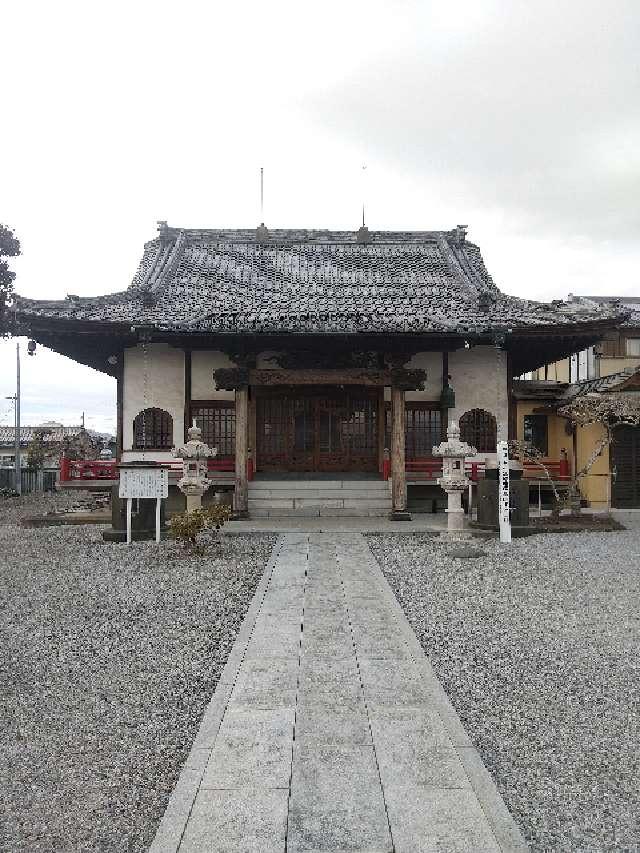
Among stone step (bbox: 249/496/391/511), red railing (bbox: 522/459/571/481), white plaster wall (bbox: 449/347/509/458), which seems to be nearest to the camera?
stone step (bbox: 249/496/391/511)

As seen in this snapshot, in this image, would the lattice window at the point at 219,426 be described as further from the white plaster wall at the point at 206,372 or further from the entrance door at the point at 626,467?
the entrance door at the point at 626,467

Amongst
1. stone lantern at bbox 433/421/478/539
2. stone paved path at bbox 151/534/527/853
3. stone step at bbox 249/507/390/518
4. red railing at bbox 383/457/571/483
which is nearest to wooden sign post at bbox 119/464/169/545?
stone step at bbox 249/507/390/518

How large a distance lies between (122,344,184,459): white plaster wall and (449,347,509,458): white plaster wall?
825 centimetres

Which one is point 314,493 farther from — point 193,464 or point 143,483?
point 143,483

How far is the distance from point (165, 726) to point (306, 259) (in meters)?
18.1

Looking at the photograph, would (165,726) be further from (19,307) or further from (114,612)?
(19,307)

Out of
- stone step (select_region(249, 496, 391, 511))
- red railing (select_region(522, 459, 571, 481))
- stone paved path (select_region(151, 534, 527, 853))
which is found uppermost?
red railing (select_region(522, 459, 571, 481))

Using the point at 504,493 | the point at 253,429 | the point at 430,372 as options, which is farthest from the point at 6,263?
the point at 504,493

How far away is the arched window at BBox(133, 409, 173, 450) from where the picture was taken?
1719 centimetres

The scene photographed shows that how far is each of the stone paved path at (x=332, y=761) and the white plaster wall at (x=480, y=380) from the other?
1179 centimetres

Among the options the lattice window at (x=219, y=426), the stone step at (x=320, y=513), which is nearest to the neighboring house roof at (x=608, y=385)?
the stone step at (x=320, y=513)

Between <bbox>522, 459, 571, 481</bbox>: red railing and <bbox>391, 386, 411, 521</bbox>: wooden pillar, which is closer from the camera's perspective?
<bbox>391, 386, 411, 521</bbox>: wooden pillar

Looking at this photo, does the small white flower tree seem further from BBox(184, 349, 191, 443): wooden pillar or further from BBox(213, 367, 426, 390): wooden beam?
BBox(184, 349, 191, 443): wooden pillar

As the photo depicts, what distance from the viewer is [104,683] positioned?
526 cm
